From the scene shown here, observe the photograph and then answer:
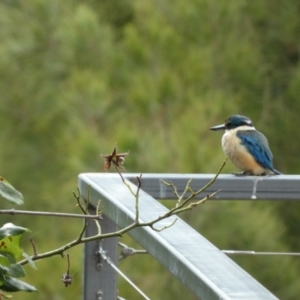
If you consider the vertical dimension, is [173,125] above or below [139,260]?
above

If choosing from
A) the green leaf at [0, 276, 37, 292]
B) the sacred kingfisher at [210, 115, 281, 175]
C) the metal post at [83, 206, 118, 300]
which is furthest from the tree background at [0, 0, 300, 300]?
the green leaf at [0, 276, 37, 292]

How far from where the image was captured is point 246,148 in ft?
8.68

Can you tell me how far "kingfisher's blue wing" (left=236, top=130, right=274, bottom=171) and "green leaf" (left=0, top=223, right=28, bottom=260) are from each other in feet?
6.29

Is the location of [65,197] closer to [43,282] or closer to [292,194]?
[43,282]

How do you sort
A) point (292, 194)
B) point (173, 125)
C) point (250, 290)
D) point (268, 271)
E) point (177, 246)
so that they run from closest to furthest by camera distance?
point (250, 290) < point (177, 246) < point (292, 194) < point (268, 271) < point (173, 125)

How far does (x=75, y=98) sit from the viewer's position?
431 cm

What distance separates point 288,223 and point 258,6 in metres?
1.13

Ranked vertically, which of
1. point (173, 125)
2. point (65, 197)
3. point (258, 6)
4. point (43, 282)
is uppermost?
point (258, 6)

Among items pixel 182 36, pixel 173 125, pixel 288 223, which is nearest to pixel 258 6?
pixel 182 36

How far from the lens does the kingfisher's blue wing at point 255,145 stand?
2.58 metres

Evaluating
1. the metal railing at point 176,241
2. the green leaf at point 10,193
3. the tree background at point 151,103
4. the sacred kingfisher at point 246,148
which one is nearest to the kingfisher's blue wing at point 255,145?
the sacred kingfisher at point 246,148

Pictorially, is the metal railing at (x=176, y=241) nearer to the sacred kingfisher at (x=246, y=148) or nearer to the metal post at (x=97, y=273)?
the metal post at (x=97, y=273)

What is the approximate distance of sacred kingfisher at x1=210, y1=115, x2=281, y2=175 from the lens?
2564 mm

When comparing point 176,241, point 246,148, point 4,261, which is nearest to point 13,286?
point 4,261
